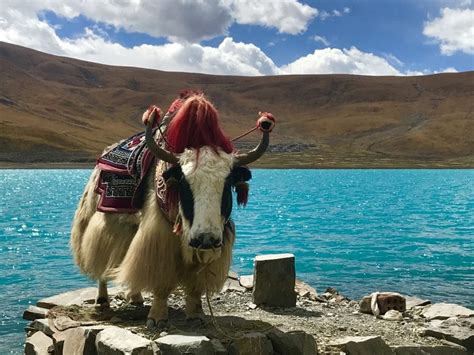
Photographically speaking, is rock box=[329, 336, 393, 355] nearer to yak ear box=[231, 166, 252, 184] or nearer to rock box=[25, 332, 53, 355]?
yak ear box=[231, 166, 252, 184]

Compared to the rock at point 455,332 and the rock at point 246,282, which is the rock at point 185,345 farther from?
the rock at point 246,282

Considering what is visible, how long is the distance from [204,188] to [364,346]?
227 cm

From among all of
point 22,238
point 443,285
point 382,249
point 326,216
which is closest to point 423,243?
point 382,249

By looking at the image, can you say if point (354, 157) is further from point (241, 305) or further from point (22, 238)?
point (241, 305)

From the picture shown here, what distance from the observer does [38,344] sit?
6590 millimetres

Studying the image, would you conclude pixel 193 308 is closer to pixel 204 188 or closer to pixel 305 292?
pixel 204 188

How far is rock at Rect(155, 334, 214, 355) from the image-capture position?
4.76 metres

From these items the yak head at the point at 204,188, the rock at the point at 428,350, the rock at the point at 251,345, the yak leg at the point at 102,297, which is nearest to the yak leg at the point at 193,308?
the yak head at the point at 204,188

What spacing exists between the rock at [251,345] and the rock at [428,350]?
1.40 metres

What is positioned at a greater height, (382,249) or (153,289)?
(153,289)

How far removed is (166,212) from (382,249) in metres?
15.1

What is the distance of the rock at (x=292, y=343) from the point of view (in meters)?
5.39

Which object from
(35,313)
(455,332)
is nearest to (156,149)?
(455,332)

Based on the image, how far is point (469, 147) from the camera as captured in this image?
143625mm
